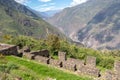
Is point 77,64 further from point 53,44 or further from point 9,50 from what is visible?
point 53,44

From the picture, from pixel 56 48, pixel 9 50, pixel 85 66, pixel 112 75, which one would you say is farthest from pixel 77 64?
pixel 56 48

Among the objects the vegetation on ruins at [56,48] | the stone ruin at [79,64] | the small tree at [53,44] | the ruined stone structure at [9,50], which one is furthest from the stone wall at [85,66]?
the small tree at [53,44]

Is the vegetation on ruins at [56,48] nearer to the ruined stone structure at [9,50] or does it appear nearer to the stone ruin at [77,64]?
the ruined stone structure at [9,50]

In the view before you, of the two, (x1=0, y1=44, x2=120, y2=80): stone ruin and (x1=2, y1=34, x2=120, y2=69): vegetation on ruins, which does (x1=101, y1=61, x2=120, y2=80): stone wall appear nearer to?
(x1=0, y1=44, x2=120, y2=80): stone ruin

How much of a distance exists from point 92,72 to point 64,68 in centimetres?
626

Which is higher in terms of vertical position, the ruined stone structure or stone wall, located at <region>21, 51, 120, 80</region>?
the ruined stone structure

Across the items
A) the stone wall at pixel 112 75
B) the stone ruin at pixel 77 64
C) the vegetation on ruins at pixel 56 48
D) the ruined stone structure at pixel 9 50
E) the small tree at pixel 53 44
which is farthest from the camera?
the small tree at pixel 53 44

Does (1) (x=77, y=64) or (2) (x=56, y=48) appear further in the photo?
(2) (x=56, y=48)

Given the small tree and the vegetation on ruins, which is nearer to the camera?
the vegetation on ruins

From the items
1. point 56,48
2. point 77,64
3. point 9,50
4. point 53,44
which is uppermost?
point 9,50

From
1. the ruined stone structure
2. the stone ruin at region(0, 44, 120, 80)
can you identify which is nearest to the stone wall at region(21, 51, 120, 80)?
the stone ruin at region(0, 44, 120, 80)

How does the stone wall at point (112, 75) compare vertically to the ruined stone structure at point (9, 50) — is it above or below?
below

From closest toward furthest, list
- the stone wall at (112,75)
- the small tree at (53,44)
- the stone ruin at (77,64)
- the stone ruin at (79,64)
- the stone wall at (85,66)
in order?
the stone wall at (112,75) < the stone wall at (85,66) < the stone ruin at (79,64) < the stone ruin at (77,64) < the small tree at (53,44)

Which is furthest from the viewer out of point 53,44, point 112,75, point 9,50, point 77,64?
point 53,44
